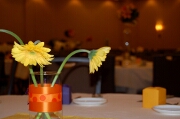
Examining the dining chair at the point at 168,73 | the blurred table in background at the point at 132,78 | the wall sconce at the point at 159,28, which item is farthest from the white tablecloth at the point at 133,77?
the wall sconce at the point at 159,28

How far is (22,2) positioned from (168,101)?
37.4 ft

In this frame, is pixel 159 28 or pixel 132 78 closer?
pixel 132 78

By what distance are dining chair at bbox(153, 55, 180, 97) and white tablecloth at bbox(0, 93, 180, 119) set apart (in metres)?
1.90

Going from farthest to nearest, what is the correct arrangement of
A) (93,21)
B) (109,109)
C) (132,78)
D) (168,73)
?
(93,21)
(132,78)
(168,73)
(109,109)

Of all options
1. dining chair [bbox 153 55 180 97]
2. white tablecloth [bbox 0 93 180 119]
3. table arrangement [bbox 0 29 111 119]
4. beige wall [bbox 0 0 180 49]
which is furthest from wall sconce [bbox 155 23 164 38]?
table arrangement [bbox 0 29 111 119]

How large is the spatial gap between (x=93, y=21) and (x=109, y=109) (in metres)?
12.1

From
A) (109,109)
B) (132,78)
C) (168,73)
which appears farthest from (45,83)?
(132,78)

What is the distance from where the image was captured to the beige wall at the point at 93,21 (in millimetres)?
13039

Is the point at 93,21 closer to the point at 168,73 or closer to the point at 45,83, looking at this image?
the point at 168,73

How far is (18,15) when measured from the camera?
42.0 ft

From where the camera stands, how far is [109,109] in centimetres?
169

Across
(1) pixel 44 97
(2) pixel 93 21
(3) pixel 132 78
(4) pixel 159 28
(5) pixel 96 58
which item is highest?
(2) pixel 93 21

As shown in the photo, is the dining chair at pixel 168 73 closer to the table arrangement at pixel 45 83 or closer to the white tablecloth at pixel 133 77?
the white tablecloth at pixel 133 77

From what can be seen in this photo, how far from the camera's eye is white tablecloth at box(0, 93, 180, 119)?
5.01 ft
